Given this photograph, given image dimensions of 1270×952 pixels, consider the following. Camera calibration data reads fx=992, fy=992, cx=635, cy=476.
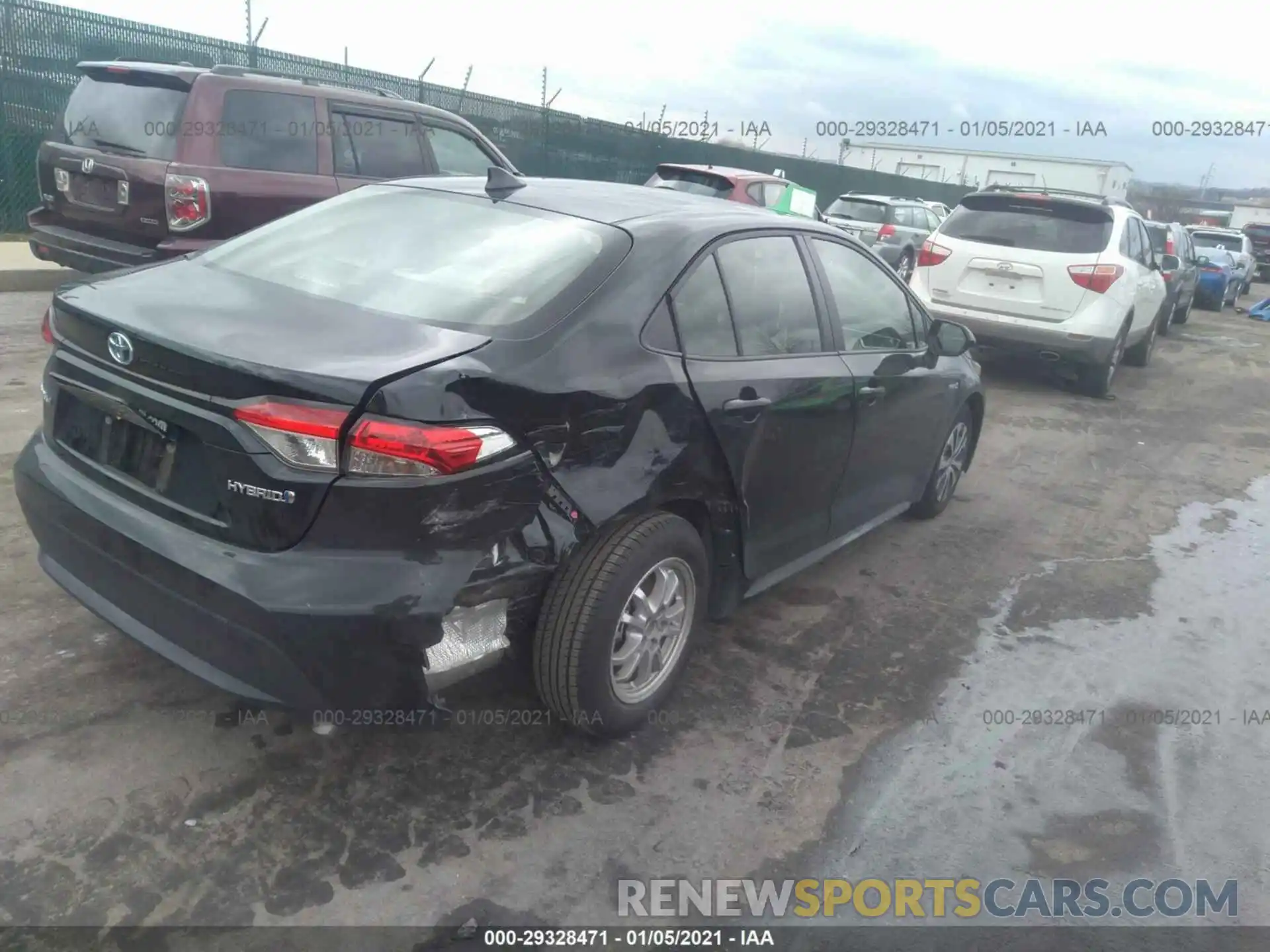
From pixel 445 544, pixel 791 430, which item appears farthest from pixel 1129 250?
pixel 445 544

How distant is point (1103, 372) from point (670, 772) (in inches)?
302

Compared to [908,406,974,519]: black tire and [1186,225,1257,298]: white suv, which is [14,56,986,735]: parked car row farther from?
[1186,225,1257,298]: white suv

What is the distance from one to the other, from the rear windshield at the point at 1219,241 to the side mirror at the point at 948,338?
69.3 ft

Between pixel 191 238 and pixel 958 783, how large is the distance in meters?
5.92

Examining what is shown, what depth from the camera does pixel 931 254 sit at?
30.4 ft

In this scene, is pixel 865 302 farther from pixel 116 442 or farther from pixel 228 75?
pixel 228 75

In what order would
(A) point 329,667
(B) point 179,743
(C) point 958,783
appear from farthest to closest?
(C) point 958,783
(B) point 179,743
(A) point 329,667

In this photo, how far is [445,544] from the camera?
2.47 meters

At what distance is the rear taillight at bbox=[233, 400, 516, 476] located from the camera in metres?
2.35

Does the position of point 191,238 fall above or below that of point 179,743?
above

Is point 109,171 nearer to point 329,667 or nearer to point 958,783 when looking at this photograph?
point 329,667

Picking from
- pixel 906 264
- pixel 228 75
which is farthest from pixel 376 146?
pixel 906 264

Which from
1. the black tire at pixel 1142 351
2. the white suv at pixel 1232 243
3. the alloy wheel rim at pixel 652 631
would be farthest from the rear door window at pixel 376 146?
the white suv at pixel 1232 243

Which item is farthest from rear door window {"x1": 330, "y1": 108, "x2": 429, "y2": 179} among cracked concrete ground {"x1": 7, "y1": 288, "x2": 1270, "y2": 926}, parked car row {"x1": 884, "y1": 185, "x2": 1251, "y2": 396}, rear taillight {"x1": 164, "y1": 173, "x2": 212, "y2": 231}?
parked car row {"x1": 884, "y1": 185, "x2": 1251, "y2": 396}
